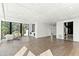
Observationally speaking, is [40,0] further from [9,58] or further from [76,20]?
[76,20]

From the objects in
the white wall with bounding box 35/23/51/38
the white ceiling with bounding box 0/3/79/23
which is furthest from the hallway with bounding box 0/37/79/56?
the white wall with bounding box 35/23/51/38

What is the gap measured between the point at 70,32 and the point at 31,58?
11.8 metres

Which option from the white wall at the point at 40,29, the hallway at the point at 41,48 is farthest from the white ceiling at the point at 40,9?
the white wall at the point at 40,29

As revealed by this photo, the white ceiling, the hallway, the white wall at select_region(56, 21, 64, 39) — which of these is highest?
the white ceiling

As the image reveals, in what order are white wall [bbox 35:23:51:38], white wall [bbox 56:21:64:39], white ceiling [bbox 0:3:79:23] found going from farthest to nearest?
white wall [bbox 35:23:51:38] → white wall [bbox 56:21:64:39] → white ceiling [bbox 0:3:79:23]

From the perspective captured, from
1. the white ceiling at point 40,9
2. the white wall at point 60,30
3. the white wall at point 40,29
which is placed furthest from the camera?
the white wall at point 40,29

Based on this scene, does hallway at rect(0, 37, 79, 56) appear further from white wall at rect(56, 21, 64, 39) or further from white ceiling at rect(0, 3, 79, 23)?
white wall at rect(56, 21, 64, 39)

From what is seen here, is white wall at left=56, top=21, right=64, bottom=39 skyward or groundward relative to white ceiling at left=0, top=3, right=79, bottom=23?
groundward

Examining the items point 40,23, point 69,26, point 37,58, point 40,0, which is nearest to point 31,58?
point 37,58

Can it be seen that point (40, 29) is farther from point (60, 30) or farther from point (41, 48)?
point (41, 48)

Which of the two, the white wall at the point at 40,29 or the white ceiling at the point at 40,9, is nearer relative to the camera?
the white ceiling at the point at 40,9

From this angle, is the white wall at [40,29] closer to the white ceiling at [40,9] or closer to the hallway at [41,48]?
the hallway at [41,48]

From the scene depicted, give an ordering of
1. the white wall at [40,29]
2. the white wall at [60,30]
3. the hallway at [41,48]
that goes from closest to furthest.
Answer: the hallway at [41,48], the white wall at [60,30], the white wall at [40,29]

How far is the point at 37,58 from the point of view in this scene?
1247mm
